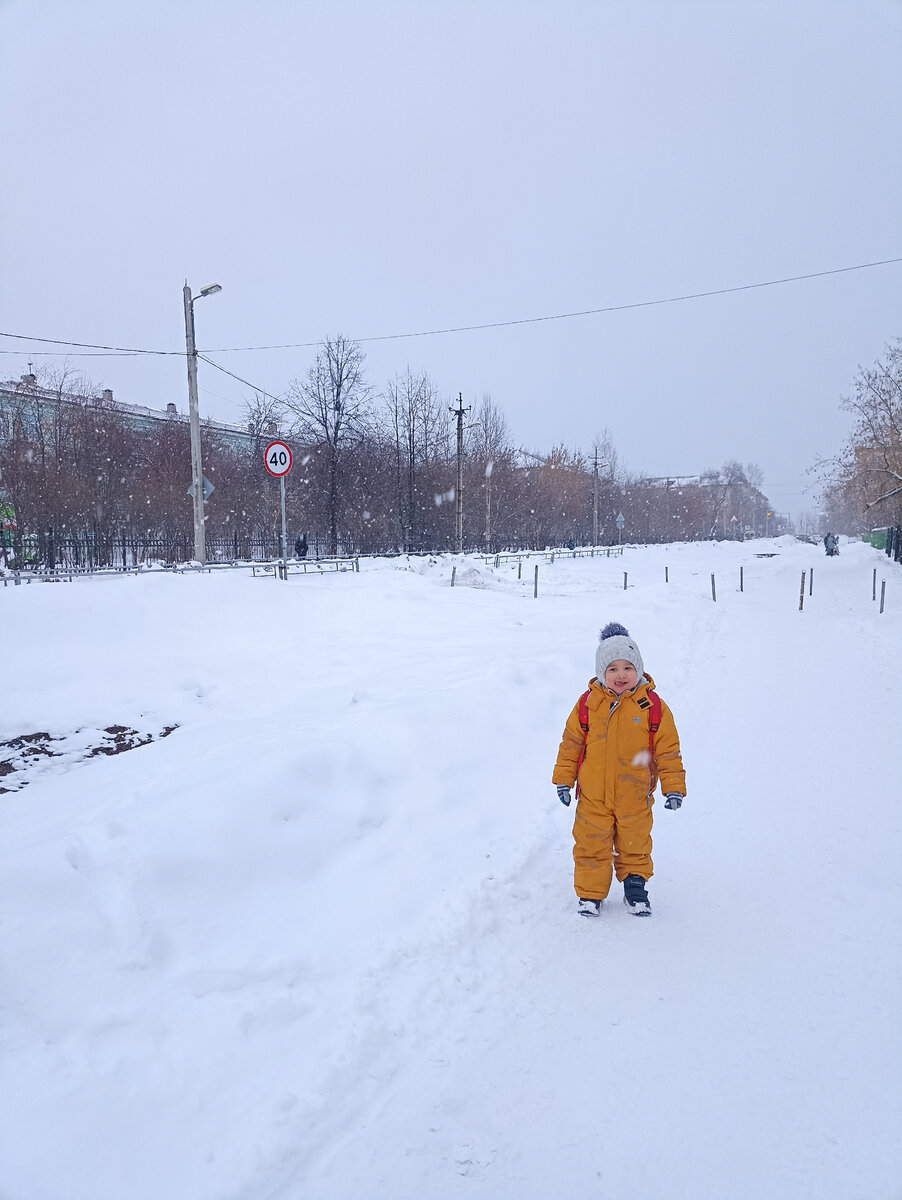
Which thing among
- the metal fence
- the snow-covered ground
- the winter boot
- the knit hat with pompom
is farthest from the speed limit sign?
the winter boot

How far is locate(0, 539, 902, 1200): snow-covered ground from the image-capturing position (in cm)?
230

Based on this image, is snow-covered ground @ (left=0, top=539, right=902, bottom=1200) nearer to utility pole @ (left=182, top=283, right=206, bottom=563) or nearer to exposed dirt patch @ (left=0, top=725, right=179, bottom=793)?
exposed dirt patch @ (left=0, top=725, right=179, bottom=793)

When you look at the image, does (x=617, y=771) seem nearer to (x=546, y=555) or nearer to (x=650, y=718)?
(x=650, y=718)

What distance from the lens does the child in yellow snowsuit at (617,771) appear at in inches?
146

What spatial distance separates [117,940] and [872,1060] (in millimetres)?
3274

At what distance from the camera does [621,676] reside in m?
3.77

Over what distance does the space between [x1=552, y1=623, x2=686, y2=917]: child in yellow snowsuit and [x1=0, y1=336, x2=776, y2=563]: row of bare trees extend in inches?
1095

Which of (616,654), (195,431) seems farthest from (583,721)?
(195,431)

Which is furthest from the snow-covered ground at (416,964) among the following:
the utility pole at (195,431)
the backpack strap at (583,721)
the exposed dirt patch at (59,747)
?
the utility pole at (195,431)

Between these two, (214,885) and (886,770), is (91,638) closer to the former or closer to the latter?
(214,885)

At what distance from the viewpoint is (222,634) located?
935cm

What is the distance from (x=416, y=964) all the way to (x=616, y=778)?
4.64ft

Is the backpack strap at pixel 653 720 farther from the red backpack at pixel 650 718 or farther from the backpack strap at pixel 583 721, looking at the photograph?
the backpack strap at pixel 583 721

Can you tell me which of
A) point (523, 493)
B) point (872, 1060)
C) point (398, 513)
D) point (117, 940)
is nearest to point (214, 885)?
point (117, 940)
